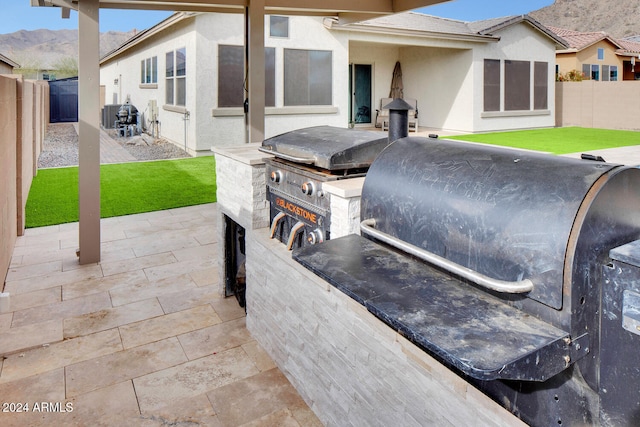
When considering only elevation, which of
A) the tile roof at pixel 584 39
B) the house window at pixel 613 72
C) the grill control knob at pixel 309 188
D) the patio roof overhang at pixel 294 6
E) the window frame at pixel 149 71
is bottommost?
the grill control knob at pixel 309 188

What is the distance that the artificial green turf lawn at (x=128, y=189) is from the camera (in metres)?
6.75

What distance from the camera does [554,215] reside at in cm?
128

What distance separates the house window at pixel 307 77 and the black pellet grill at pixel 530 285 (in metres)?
11.2

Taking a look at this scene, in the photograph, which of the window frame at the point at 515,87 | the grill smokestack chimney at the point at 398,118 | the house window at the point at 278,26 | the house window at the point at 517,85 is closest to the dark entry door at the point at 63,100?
the house window at the point at 278,26

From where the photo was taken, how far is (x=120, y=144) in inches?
567

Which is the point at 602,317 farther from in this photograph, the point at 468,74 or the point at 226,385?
the point at 468,74

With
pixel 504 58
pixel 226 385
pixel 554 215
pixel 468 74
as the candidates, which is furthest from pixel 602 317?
pixel 504 58

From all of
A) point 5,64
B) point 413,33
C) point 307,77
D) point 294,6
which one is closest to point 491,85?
point 413,33

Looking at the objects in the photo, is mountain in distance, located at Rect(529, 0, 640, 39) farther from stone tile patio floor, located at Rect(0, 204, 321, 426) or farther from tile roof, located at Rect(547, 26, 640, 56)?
stone tile patio floor, located at Rect(0, 204, 321, 426)

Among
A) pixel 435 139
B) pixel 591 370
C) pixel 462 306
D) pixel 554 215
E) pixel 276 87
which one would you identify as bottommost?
pixel 591 370

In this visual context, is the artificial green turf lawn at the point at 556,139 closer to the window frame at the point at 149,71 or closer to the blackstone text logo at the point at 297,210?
the window frame at the point at 149,71

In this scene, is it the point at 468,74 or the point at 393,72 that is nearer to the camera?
the point at 468,74

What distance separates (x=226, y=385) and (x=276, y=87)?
10.3m

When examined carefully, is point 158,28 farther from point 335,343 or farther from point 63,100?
point 335,343
